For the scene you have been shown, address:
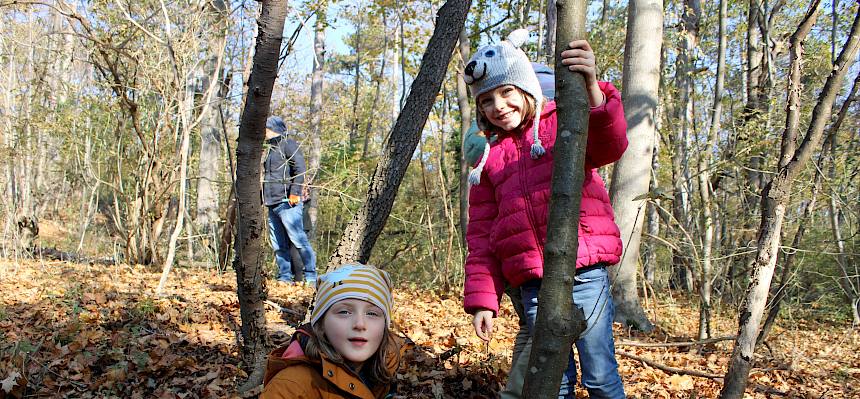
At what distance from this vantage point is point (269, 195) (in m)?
6.52

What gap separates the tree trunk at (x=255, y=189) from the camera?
254cm

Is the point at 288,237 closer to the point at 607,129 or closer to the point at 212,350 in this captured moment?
the point at 212,350

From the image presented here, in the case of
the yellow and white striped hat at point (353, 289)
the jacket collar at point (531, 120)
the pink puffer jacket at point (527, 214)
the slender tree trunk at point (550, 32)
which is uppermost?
the slender tree trunk at point (550, 32)

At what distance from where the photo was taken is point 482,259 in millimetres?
2277

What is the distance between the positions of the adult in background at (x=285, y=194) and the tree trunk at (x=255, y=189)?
328 cm

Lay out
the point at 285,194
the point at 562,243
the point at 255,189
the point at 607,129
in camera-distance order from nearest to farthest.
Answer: the point at 562,243
the point at 607,129
the point at 255,189
the point at 285,194

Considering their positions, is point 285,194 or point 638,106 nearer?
point 638,106

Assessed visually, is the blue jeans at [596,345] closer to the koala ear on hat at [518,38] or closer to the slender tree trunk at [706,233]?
the koala ear on hat at [518,38]

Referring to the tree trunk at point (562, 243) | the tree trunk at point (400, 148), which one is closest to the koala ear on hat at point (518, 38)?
the tree trunk at point (562, 243)

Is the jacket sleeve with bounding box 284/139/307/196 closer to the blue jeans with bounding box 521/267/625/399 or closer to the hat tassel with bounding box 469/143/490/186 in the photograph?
the hat tassel with bounding box 469/143/490/186

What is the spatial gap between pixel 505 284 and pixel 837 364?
13.0ft

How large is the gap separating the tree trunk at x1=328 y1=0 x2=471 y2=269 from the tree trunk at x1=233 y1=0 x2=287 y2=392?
690 millimetres

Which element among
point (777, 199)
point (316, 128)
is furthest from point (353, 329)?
point (316, 128)

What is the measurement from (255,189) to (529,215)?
1513mm
